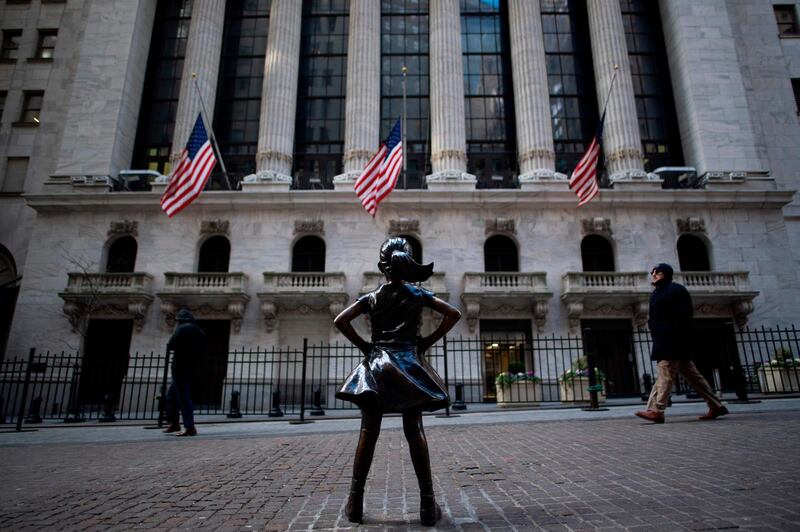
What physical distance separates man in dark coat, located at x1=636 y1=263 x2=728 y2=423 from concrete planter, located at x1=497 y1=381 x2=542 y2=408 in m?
8.05

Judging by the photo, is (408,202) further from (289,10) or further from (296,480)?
(296,480)

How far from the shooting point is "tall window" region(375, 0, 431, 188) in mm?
25156

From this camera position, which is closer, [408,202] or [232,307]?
[232,307]

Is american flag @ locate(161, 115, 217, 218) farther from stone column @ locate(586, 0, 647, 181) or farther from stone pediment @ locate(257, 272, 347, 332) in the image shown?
stone column @ locate(586, 0, 647, 181)

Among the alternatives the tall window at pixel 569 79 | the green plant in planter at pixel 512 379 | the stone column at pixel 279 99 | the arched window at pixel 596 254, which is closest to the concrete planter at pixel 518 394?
the green plant in planter at pixel 512 379

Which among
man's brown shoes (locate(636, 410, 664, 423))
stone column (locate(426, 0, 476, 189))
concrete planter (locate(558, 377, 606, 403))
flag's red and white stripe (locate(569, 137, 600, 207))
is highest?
stone column (locate(426, 0, 476, 189))

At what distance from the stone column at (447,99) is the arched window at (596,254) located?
20.8ft

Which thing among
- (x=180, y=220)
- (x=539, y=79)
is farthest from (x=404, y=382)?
(x=539, y=79)

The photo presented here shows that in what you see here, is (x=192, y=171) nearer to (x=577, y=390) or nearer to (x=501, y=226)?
(x=501, y=226)

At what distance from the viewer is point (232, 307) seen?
Result: 67.5 ft

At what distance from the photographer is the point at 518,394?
594 inches

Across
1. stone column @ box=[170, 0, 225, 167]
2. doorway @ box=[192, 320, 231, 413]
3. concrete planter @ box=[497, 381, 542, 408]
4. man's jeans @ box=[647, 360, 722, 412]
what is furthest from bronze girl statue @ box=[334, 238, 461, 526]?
stone column @ box=[170, 0, 225, 167]

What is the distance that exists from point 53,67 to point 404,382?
1345 inches

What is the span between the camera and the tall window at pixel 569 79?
2547cm
